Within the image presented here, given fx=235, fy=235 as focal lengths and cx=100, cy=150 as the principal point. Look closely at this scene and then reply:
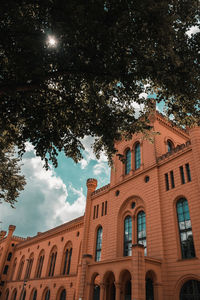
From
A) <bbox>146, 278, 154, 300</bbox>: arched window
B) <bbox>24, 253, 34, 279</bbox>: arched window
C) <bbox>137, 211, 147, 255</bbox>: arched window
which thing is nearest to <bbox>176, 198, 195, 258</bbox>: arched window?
<bbox>146, 278, 154, 300</bbox>: arched window

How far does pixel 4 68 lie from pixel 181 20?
9.26m

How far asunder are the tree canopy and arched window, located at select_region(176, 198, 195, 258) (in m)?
9.34

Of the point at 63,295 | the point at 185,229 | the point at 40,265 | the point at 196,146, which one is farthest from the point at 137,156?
the point at 40,265

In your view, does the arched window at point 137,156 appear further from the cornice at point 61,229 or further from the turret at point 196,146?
the cornice at point 61,229

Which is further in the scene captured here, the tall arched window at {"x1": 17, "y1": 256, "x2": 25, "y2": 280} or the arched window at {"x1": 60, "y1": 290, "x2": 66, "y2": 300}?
the tall arched window at {"x1": 17, "y1": 256, "x2": 25, "y2": 280}

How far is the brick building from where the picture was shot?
18.6m

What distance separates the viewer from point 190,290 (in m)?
17.4

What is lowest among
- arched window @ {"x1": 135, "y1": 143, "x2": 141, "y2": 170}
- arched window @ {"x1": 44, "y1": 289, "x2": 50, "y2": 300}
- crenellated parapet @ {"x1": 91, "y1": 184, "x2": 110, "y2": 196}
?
arched window @ {"x1": 44, "y1": 289, "x2": 50, "y2": 300}

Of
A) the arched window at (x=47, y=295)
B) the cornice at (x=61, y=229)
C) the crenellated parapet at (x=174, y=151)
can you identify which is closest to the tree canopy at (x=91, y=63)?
the crenellated parapet at (x=174, y=151)

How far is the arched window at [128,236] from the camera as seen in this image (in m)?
24.6

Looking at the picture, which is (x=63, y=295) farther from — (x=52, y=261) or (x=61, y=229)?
(x=61, y=229)

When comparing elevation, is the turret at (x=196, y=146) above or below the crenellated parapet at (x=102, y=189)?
below

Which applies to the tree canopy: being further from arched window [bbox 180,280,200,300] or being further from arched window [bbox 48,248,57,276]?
arched window [bbox 48,248,57,276]

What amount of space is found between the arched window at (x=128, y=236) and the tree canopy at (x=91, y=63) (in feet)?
44.8
